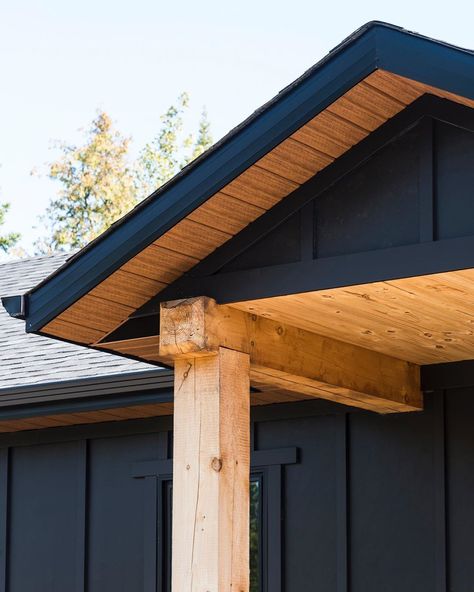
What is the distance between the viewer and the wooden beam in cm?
577

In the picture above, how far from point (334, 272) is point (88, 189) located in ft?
95.2

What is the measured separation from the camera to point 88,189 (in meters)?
34.1

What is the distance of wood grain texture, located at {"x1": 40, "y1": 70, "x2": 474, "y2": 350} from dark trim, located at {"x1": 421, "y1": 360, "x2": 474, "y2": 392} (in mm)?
2231

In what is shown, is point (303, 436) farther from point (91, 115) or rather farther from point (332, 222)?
point (91, 115)

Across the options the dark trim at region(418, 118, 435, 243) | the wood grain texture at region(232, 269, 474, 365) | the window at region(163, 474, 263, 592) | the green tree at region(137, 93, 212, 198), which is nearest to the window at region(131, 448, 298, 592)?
the window at region(163, 474, 263, 592)

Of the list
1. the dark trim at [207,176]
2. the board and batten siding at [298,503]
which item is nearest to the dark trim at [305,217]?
the dark trim at [207,176]

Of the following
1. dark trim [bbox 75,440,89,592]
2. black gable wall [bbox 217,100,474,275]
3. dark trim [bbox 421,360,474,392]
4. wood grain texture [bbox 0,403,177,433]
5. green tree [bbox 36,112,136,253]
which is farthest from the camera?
green tree [bbox 36,112,136,253]

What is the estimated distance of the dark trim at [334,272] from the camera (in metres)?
5.31

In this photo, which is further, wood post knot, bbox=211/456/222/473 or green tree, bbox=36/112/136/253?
green tree, bbox=36/112/136/253

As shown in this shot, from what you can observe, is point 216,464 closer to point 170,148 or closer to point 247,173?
point 247,173

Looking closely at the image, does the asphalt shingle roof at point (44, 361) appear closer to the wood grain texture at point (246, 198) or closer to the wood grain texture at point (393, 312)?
the wood grain texture at point (393, 312)

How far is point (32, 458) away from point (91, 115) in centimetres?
2621

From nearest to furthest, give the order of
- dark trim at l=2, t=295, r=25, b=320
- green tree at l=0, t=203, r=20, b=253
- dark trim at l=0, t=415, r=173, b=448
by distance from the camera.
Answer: dark trim at l=2, t=295, r=25, b=320
dark trim at l=0, t=415, r=173, b=448
green tree at l=0, t=203, r=20, b=253

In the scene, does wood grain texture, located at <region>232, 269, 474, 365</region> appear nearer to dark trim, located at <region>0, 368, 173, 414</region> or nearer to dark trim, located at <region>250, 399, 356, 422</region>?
dark trim, located at <region>250, 399, 356, 422</region>
